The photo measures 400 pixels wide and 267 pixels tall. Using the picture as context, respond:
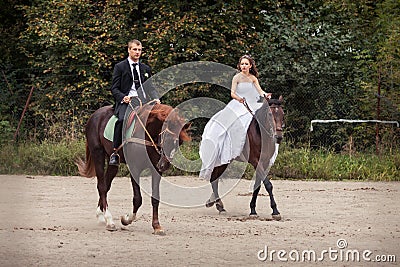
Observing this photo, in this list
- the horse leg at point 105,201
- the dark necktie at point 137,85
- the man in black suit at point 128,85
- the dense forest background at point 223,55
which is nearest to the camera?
the horse leg at point 105,201

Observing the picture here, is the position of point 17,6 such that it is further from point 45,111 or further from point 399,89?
point 399,89

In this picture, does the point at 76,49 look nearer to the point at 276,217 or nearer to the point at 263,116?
the point at 263,116

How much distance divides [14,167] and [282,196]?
24.6ft

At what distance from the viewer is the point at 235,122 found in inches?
508

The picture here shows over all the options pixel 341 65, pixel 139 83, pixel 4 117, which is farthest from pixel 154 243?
pixel 341 65

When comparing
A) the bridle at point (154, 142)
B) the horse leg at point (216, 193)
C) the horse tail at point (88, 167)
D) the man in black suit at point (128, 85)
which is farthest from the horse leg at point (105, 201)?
the horse leg at point (216, 193)

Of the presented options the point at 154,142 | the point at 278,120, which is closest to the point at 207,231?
the point at 154,142

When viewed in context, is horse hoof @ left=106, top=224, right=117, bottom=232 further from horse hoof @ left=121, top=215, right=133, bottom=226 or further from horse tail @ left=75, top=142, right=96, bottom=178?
horse tail @ left=75, top=142, right=96, bottom=178

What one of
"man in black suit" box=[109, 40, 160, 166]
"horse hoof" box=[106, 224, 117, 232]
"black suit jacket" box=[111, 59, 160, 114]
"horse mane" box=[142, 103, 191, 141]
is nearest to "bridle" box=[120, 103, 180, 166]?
"horse mane" box=[142, 103, 191, 141]

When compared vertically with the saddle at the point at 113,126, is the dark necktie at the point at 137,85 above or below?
above

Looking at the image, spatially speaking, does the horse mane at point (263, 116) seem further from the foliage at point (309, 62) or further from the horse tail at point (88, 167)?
the foliage at point (309, 62)

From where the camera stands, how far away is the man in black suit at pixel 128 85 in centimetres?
1088

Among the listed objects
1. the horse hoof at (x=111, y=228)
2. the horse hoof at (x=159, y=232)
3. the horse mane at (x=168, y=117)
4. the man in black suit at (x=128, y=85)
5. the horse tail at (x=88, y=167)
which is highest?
the man in black suit at (x=128, y=85)

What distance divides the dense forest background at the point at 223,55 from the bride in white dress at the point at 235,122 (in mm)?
8001
